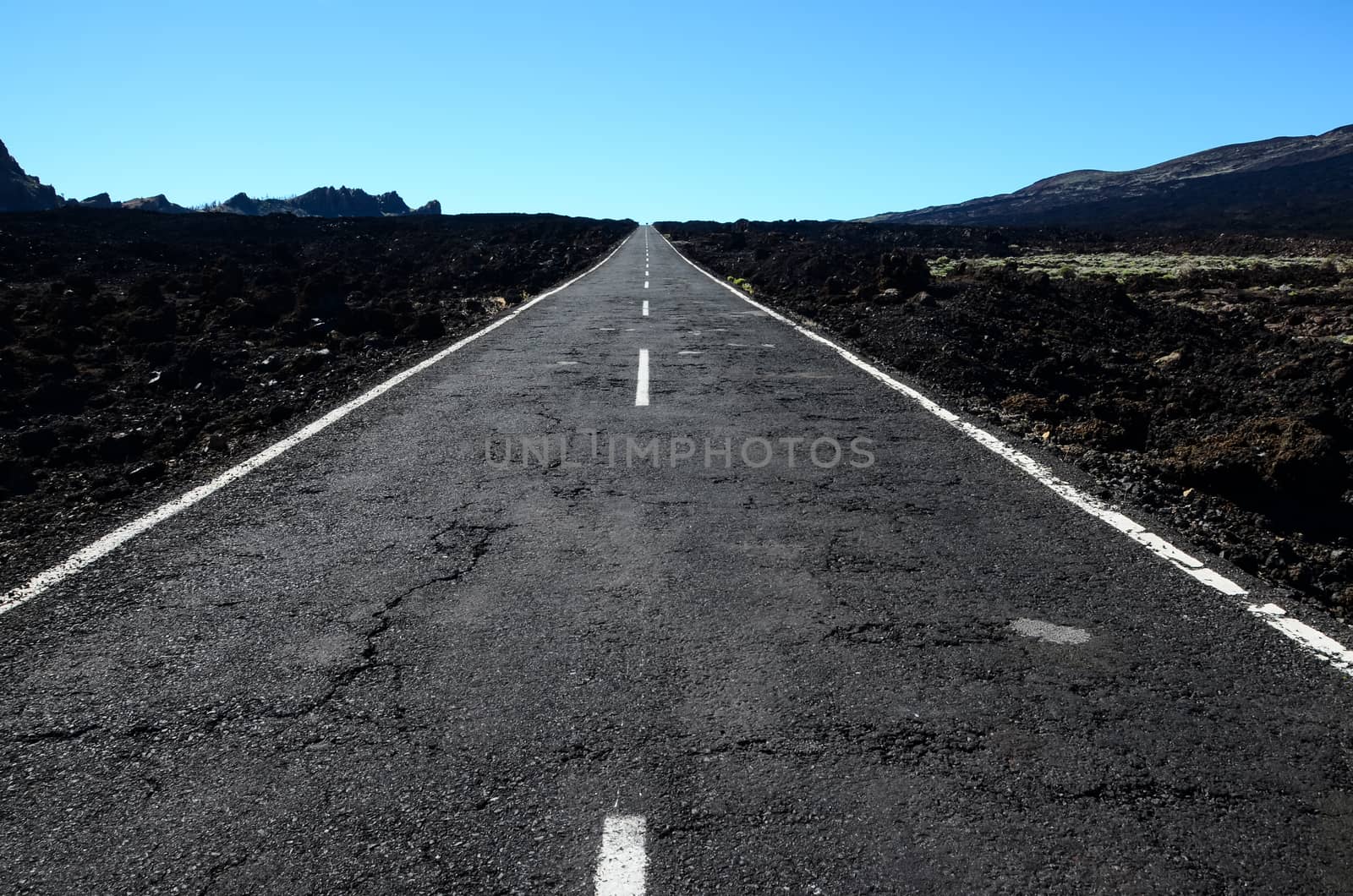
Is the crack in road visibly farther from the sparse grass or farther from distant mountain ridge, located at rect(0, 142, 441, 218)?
distant mountain ridge, located at rect(0, 142, 441, 218)

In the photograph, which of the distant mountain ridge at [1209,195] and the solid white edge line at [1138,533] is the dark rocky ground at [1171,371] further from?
the distant mountain ridge at [1209,195]

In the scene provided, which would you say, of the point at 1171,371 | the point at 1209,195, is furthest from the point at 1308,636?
the point at 1209,195

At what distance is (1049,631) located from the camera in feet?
13.7

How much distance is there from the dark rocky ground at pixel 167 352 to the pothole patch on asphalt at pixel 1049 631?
474 cm

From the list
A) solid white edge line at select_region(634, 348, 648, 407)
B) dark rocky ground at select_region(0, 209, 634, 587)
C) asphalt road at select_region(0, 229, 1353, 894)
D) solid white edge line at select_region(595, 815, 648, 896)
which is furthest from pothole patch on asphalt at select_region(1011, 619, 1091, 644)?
solid white edge line at select_region(634, 348, 648, 407)

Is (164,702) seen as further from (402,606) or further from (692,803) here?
(692,803)

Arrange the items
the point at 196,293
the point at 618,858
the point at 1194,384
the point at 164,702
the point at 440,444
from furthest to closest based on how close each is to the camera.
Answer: the point at 196,293 < the point at 1194,384 < the point at 440,444 < the point at 164,702 < the point at 618,858

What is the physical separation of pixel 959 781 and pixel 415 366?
9.86 metres

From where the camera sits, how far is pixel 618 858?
270 centimetres

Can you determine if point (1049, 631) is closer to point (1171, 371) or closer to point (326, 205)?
point (1171, 371)

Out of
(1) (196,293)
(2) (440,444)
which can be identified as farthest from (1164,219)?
(2) (440,444)

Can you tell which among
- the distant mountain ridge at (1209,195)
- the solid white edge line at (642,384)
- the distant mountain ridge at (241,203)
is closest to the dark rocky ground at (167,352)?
the solid white edge line at (642,384)

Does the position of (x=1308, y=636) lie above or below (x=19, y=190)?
below

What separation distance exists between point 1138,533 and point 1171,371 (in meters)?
8.35
